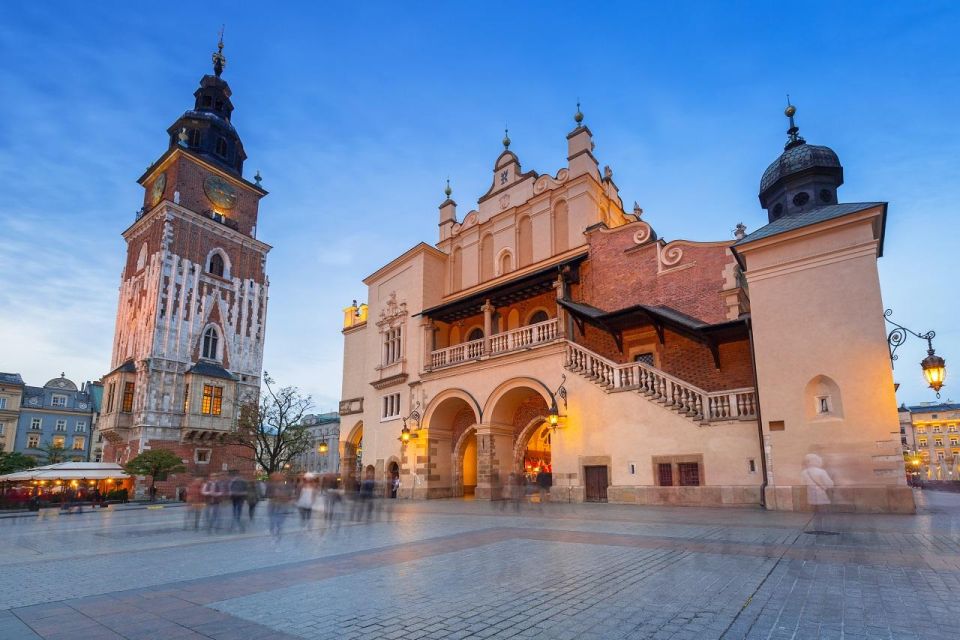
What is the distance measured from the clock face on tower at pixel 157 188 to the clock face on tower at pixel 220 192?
3500mm

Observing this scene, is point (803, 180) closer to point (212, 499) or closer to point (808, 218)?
point (808, 218)

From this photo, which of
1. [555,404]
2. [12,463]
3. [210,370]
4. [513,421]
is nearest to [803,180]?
[555,404]

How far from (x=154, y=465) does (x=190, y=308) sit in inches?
692

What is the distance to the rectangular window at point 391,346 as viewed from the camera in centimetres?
2920

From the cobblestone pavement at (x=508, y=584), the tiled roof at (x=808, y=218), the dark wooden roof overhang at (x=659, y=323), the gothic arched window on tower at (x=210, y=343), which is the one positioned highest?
the gothic arched window on tower at (x=210, y=343)

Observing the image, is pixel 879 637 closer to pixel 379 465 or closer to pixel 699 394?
pixel 699 394

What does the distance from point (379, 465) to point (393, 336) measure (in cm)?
689

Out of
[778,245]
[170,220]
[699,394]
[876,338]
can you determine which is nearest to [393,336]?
[699,394]

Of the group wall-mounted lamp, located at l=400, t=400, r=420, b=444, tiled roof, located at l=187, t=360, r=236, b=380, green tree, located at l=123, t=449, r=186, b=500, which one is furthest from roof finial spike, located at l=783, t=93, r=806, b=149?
tiled roof, located at l=187, t=360, r=236, b=380

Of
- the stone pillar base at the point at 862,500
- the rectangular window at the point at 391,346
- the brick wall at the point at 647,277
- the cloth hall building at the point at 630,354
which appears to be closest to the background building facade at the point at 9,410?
the cloth hall building at the point at 630,354

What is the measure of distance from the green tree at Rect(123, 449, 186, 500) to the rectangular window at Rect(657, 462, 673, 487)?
27.9 meters

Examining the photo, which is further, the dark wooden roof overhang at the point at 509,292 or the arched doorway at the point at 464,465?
the arched doorway at the point at 464,465

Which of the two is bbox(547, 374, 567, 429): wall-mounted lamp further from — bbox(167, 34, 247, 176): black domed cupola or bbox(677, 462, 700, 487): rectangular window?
bbox(167, 34, 247, 176): black domed cupola

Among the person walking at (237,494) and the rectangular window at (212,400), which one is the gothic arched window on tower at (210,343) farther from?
the person walking at (237,494)
